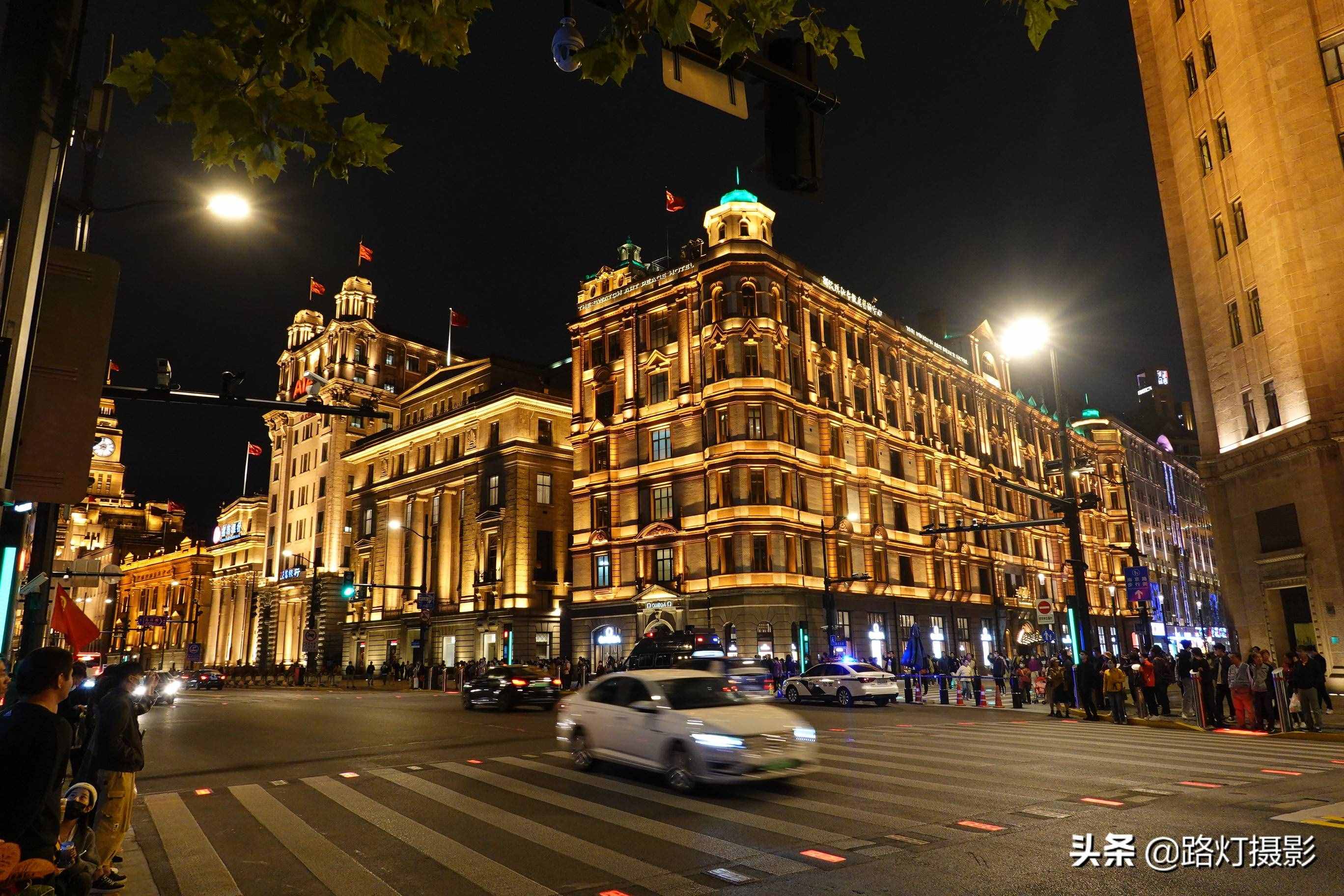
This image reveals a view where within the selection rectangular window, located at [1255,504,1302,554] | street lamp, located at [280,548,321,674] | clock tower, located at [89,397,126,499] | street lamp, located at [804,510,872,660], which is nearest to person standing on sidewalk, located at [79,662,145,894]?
street lamp, located at [804,510,872,660]

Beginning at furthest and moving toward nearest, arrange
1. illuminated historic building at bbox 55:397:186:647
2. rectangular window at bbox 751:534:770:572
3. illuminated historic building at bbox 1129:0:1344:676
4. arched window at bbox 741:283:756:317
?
illuminated historic building at bbox 55:397:186:647 < arched window at bbox 741:283:756:317 < rectangular window at bbox 751:534:770:572 < illuminated historic building at bbox 1129:0:1344:676

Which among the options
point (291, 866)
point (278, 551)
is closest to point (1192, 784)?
point (291, 866)

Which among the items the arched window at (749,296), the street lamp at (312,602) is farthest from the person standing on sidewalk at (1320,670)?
the street lamp at (312,602)

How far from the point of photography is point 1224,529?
1272 inches

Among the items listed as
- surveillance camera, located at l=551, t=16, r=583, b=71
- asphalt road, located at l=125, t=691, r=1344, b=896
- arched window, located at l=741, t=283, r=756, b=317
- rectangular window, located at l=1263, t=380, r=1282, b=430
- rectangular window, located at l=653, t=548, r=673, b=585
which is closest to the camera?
surveillance camera, located at l=551, t=16, r=583, b=71

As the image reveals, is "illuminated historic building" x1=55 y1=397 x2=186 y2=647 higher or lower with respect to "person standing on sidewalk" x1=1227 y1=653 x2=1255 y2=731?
higher

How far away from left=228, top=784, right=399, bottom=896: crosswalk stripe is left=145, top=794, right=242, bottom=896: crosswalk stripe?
0.64 meters

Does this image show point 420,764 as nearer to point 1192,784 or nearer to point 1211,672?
point 1192,784

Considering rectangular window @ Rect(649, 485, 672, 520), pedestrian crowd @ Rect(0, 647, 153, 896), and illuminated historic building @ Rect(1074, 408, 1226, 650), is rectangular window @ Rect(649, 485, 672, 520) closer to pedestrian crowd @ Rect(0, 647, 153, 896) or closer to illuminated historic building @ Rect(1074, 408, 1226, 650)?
pedestrian crowd @ Rect(0, 647, 153, 896)

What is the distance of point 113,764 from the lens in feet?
24.4

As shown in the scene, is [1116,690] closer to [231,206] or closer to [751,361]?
[231,206]

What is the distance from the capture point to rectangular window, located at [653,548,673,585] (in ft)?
159

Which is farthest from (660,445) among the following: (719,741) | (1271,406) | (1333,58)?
(719,741)

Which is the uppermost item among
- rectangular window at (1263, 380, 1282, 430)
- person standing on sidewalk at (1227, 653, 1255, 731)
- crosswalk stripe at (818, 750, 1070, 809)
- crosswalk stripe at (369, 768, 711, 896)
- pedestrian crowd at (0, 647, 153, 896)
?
rectangular window at (1263, 380, 1282, 430)
